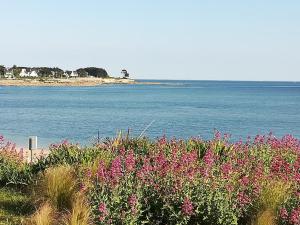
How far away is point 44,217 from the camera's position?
8312 mm

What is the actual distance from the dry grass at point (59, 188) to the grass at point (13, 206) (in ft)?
1.42

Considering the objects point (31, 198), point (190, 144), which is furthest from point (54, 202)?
point (190, 144)

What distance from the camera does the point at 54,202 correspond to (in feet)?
31.7

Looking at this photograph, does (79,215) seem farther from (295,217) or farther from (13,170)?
(13,170)

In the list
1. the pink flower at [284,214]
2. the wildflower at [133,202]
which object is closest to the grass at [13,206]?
the wildflower at [133,202]

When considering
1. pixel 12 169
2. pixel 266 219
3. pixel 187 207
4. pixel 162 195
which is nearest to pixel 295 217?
pixel 266 219

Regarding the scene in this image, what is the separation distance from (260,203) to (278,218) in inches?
18.0

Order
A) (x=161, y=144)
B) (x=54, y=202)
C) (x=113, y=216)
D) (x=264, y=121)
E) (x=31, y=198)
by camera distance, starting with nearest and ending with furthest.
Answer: (x=113, y=216) < (x=54, y=202) < (x=31, y=198) < (x=161, y=144) < (x=264, y=121)

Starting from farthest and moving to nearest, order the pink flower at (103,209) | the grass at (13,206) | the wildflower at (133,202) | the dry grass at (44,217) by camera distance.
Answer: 1. the grass at (13,206)
2. the dry grass at (44,217)
3. the wildflower at (133,202)
4. the pink flower at (103,209)

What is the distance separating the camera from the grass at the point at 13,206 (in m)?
9.62

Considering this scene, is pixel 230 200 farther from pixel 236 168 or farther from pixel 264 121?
pixel 264 121

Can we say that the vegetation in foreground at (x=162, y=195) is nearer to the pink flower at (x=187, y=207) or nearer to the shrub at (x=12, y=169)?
the pink flower at (x=187, y=207)

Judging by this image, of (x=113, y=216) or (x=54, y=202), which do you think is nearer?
(x=113, y=216)

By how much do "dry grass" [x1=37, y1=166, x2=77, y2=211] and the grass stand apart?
1.42ft
